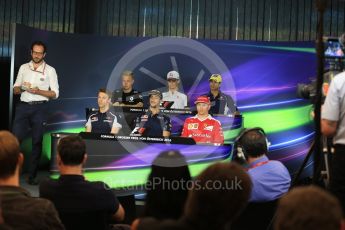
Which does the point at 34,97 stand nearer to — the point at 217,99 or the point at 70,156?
the point at 217,99

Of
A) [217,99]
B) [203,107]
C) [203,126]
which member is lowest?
[203,126]

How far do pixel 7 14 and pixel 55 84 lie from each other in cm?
186

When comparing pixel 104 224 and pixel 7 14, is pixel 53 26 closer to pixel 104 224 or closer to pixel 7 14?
pixel 7 14

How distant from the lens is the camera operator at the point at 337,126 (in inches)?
95.1

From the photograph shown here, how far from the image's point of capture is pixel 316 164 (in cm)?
220

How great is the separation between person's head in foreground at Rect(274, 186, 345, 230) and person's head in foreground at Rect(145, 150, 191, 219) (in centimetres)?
54

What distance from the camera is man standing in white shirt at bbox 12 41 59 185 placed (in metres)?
5.48

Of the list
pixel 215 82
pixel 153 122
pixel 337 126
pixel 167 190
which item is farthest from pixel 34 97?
pixel 167 190

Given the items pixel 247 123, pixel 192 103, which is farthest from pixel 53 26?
pixel 247 123

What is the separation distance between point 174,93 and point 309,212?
5328mm

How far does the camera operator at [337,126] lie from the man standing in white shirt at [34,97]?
3735 mm

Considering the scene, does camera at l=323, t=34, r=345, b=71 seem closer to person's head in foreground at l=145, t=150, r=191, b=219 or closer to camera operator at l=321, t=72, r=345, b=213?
camera operator at l=321, t=72, r=345, b=213

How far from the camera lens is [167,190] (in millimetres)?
1799

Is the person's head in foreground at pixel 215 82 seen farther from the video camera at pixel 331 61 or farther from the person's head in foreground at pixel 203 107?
the video camera at pixel 331 61
